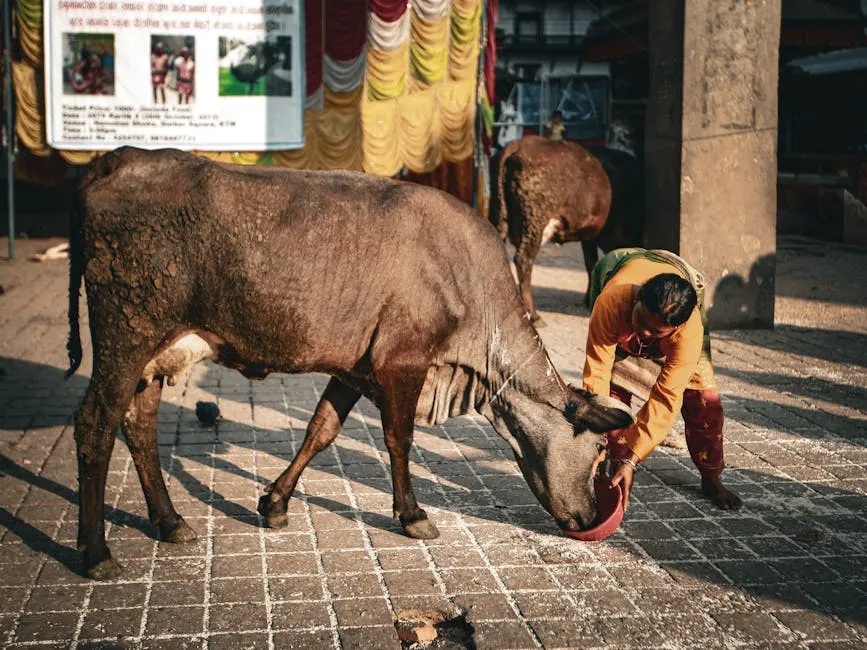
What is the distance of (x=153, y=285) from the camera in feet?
15.9

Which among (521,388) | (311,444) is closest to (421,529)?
(311,444)

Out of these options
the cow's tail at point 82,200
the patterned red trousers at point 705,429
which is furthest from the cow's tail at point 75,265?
the patterned red trousers at point 705,429

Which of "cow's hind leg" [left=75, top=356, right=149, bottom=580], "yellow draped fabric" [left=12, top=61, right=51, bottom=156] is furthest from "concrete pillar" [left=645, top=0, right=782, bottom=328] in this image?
"yellow draped fabric" [left=12, top=61, right=51, bottom=156]

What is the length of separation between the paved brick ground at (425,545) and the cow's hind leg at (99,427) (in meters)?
0.29

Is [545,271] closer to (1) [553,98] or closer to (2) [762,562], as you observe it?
(2) [762,562]

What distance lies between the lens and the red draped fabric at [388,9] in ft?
48.2

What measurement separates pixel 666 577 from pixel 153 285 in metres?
2.81

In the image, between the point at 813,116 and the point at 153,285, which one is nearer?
the point at 153,285

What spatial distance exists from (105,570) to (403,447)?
1.56 metres

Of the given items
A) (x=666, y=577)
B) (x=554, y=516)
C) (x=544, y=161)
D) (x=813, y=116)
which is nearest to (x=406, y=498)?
(x=554, y=516)

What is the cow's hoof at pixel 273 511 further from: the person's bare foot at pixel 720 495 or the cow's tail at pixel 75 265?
the person's bare foot at pixel 720 495

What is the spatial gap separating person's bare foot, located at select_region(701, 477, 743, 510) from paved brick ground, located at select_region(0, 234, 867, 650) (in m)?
0.07

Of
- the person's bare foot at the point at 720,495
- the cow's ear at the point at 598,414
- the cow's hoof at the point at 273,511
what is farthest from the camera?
the person's bare foot at the point at 720,495

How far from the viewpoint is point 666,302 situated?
4.83 metres
